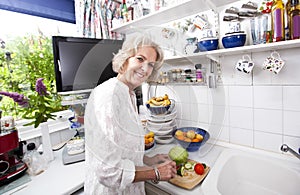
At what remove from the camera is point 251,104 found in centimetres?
105

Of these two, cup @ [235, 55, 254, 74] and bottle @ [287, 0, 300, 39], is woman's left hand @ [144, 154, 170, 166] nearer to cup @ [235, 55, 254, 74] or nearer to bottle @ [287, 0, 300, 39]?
cup @ [235, 55, 254, 74]

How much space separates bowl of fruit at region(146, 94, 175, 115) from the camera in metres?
0.80

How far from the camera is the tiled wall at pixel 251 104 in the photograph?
0.89 m

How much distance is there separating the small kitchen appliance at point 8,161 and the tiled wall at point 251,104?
32.0 inches

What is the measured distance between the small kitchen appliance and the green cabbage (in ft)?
2.77

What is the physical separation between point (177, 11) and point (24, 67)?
4.15ft

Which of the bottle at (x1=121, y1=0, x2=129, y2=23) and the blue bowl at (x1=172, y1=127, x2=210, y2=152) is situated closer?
the blue bowl at (x1=172, y1=127, x2=210, y2=152)

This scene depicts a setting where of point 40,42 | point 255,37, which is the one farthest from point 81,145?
point 255,37

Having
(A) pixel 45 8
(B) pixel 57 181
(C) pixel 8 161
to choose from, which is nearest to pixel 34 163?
(C) pixel 8 161

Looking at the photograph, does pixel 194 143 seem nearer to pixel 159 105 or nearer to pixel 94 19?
pixel 159 105

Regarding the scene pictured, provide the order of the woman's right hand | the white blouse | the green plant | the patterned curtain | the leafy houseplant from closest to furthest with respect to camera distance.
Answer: the white blouse → the woman's right hand → the leafy houseplant → the green plant → the patterned curtain

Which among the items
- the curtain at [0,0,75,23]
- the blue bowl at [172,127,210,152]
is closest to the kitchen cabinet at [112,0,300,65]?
the blue bowl at [172,127,210,152]

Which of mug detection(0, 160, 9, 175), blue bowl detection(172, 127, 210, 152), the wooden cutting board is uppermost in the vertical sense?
blue bowl detection(172, 127, 210, 152)

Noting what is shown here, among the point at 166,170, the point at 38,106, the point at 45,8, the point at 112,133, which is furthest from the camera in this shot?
the point at 45,8
